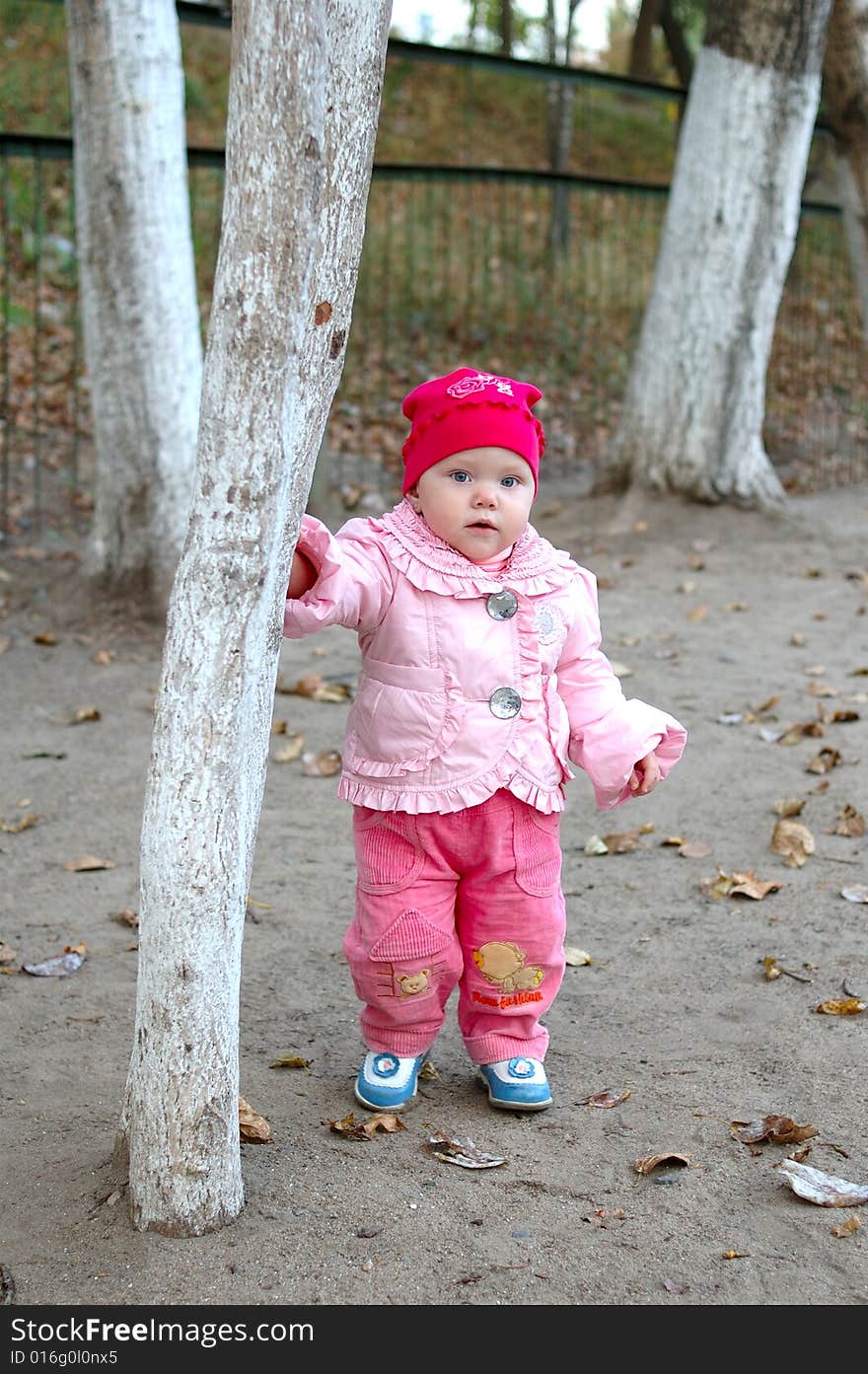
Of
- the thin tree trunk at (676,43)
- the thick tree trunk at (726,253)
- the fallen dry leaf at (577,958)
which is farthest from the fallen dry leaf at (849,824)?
the thin tree trunk at (676,43)

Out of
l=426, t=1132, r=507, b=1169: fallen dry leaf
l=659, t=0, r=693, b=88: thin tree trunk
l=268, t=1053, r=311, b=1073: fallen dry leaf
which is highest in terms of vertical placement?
l=659, t=0, r=693, b=88: thin tree trunk

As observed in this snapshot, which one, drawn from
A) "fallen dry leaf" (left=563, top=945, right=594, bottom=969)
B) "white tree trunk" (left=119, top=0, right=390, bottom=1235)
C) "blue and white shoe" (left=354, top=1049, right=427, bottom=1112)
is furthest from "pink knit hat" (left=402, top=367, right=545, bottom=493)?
"fallen dry leaf" (left=563, top=945, right=594, bottom=969)

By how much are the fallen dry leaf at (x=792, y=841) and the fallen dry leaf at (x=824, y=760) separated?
1.78ft

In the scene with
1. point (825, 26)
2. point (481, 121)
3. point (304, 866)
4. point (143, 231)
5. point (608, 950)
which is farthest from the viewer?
point (481, 121)

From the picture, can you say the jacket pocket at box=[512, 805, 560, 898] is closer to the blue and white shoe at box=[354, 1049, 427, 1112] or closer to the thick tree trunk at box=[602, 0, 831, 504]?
the blue and white shoe at box=[354, 1049, 427, 1112]

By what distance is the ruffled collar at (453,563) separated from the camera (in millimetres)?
2711

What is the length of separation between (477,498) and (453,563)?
0.45ft

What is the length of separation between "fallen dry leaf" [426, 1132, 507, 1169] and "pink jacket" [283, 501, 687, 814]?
64cm

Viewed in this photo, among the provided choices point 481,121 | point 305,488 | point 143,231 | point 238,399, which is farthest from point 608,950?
point 481,121

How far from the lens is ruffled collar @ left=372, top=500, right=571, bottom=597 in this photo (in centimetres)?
271

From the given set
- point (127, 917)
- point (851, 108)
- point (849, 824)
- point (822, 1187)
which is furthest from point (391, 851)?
point (851, 108)

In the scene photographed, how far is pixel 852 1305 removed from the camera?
218 centimetres
